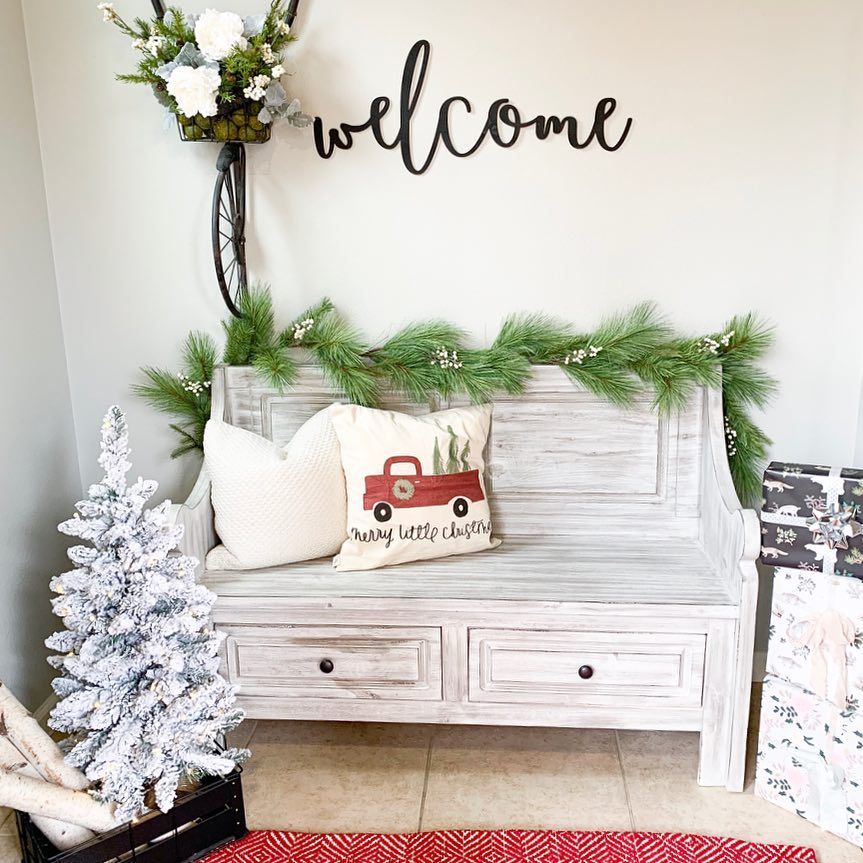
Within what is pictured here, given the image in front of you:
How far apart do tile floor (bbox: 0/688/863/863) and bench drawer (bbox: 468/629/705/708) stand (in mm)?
227

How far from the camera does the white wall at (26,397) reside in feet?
7.50

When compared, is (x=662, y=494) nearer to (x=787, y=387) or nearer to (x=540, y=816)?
(x=787, y=387)

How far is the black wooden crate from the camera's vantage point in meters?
1.84

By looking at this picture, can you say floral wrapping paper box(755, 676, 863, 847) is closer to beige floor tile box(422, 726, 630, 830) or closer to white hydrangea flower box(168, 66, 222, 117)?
beige floor tile box(422, 726, 630, 830)

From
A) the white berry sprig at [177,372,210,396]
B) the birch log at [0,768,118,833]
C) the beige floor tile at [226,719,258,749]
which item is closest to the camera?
the birch log at [0,768,118,833]

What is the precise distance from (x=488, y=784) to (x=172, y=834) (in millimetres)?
755

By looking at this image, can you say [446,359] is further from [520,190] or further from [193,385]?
[193,385]

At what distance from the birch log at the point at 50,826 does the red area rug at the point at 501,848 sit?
0.98ft

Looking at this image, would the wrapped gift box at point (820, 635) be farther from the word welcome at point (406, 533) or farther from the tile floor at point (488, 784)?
the word welcome at point (406, 533)

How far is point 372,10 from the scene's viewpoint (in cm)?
234

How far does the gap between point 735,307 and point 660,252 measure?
26 centimetres

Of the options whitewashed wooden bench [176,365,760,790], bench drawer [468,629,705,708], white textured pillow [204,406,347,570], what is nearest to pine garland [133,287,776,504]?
whitewashed wooden bench [176,365,760,790]

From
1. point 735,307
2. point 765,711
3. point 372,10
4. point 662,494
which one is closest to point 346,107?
point 372,10

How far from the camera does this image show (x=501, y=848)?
197cm
